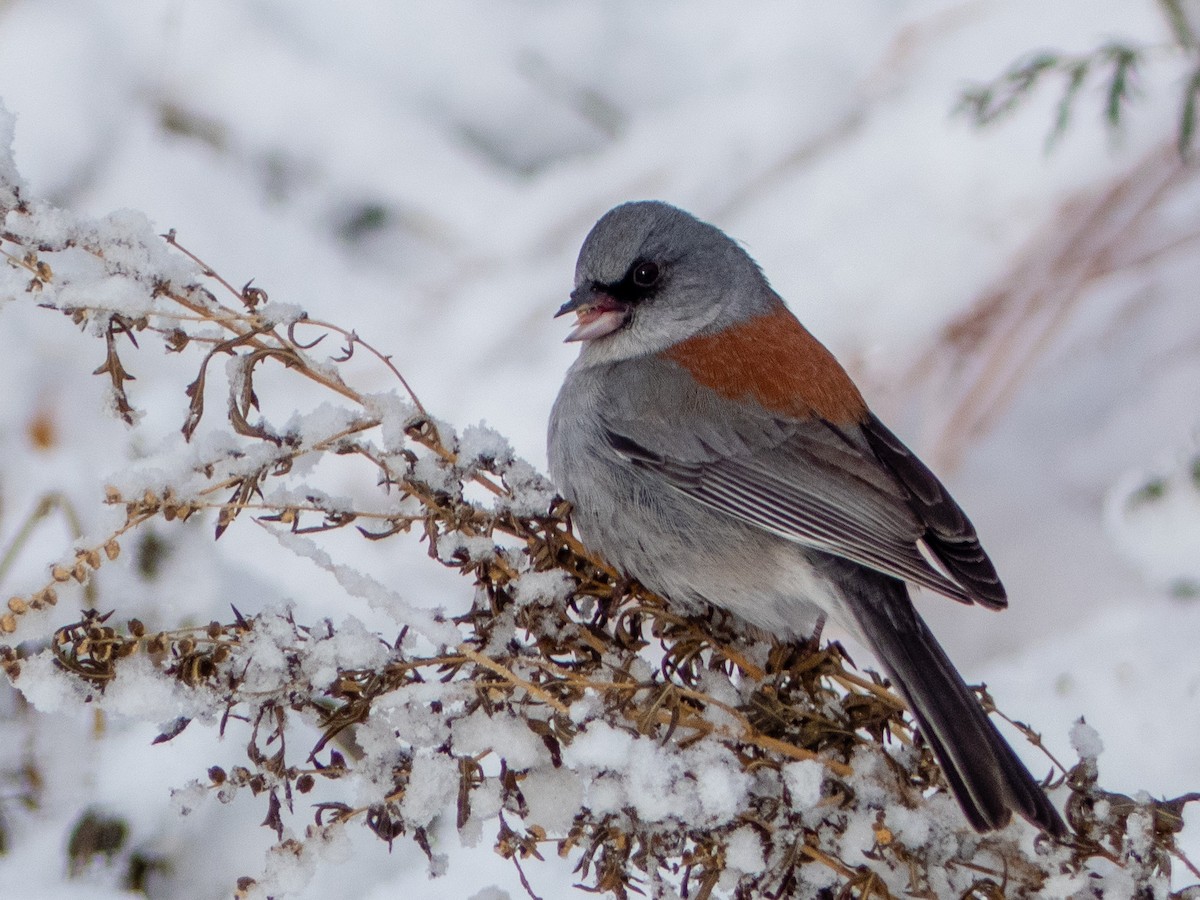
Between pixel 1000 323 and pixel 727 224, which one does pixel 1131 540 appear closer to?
pixel 1000 323

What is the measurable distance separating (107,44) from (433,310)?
5.00 feet

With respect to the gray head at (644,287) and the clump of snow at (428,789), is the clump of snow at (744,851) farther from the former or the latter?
the gray head at (644,287)

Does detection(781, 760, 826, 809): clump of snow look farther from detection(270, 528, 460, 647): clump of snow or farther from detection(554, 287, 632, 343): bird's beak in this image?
detection(554, 287, 632, 343): bird's beak

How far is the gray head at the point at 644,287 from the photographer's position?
2.84 m

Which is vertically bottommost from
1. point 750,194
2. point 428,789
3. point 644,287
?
point 428,789

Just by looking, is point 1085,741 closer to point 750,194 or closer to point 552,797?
point 552,797

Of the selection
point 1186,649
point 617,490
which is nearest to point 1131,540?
point 1186,649

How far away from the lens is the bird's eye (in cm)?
288

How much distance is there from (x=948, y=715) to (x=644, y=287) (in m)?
1.29

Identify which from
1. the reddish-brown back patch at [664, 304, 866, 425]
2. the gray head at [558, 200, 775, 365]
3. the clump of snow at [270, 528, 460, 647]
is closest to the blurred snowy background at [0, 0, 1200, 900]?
the gray head at [558, 200, 775, 365]

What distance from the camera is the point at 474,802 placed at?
1.63 meters

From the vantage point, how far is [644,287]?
2.89 metres

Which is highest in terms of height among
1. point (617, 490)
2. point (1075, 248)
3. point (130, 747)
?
point (1075, 248)

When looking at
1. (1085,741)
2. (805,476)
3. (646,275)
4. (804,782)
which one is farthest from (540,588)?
(646,275)
